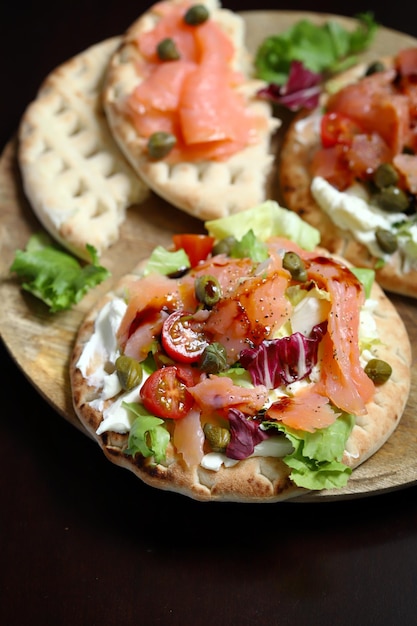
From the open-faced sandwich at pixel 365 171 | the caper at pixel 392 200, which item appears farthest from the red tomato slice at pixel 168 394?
the caper at pixel 392 200

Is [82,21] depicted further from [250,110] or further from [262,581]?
[262,581]

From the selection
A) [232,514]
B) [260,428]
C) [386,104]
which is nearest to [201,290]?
[260,428]

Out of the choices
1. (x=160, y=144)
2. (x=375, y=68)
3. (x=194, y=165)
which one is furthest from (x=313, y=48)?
(x=160, y=144)

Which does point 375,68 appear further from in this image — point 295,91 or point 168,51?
point 168,51

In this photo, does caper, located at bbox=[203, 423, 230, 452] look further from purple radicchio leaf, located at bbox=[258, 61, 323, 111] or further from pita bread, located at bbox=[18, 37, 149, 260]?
purple radicchio leaf, located at bbox=[258, 61, 323, 111]

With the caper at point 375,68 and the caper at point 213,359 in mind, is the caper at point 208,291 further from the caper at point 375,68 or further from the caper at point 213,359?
the caper at point 375,68

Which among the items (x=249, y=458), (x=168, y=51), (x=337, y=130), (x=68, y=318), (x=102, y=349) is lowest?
(x=249, y=458)
